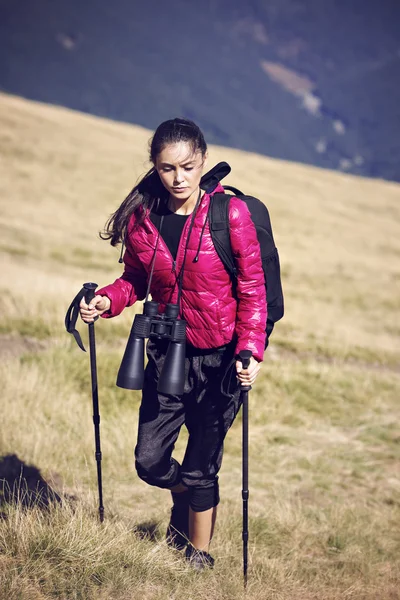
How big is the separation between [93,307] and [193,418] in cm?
100

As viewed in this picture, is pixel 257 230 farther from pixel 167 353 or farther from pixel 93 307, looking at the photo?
pixel 93 307

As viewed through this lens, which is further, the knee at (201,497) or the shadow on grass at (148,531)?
the shadow on grass at (148,531)

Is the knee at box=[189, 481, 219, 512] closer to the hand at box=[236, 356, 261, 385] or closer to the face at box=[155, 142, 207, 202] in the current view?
the hand at box=[236, 356, 261, 385]

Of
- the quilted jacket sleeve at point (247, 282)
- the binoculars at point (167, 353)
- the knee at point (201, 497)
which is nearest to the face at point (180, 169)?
the quilted jacket sleeve at point (247, 282)

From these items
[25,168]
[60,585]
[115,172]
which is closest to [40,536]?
[60,585]

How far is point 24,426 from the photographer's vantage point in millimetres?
6484

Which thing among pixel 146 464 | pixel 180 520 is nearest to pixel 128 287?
pixel 146 464

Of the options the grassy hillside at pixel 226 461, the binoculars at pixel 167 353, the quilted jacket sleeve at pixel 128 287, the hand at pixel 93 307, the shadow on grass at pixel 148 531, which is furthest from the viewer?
the shadow on grass at pixel 148 531

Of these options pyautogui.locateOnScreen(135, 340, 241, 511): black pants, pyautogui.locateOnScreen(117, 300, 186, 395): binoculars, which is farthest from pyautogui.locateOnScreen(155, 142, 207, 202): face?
pyautogui.locateOnScreen(135, 340, 241, 511): black pants

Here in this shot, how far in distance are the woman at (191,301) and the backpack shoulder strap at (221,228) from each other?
0.04 m

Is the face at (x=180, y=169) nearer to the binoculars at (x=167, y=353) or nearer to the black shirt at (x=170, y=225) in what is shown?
the black shirt at (x=170, y=225)

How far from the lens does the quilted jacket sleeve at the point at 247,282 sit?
373 cm

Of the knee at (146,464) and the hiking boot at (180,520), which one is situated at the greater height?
the knee at (146,464)

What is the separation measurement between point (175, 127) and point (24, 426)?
13.0 ft
